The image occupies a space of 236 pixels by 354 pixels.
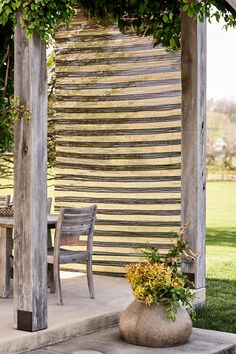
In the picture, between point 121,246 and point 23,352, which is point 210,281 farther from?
point 23,352

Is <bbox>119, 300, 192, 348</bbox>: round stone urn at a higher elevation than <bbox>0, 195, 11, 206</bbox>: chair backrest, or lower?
lower

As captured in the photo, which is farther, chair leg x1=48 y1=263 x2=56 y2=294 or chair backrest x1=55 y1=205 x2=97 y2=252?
chair leg x1=48 y1=263 x2=56 y2=294

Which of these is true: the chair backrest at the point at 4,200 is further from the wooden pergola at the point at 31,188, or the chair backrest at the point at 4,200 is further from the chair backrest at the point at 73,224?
the wooden pergola at the point at 31,188

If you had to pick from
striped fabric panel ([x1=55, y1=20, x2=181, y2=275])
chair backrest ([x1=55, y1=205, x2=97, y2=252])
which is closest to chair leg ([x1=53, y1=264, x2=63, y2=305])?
chair backrest ([x1=55, y1=205, x2=97, y2=252])

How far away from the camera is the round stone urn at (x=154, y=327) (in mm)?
5875

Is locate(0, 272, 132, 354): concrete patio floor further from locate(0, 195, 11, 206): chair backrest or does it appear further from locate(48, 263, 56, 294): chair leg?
locate(0, 195, 11, 206): chair backrest

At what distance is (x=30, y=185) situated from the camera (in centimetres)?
572

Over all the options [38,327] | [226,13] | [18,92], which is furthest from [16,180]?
[226,13]

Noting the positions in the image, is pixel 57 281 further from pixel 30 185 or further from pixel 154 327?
pixel 30 185

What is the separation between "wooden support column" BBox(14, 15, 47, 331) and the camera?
225 inches

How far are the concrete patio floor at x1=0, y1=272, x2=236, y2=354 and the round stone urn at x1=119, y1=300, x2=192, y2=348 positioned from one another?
0.07 metres

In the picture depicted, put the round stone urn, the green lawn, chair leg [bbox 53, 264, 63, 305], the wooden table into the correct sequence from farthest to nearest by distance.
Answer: the green lawn → the wooden table → chair leg [bbox 53, 264, 63, 305] → the round stone urn

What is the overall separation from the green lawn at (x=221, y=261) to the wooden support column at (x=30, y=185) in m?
1.72

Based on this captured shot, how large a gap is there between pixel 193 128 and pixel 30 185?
202 cm
